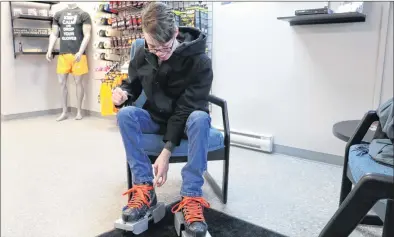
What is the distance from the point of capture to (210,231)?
4.58 feet

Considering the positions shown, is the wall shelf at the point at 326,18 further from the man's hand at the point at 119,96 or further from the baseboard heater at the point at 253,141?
the man's hand at the point at 119,96

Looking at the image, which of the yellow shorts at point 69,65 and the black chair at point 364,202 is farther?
the yellow shorts at point 69,65

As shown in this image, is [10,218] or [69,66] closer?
[10,218]

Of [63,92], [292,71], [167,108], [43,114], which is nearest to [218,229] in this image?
[167,108]

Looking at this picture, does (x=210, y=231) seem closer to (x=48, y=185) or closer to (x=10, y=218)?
(x=10, y=218)

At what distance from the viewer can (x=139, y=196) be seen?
137 cm

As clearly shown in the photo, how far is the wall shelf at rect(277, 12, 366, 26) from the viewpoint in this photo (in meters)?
2.02

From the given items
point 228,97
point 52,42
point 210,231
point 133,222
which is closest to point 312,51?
point 228,97

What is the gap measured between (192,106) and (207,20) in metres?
1.68

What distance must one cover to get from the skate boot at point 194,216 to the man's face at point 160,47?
0.62m

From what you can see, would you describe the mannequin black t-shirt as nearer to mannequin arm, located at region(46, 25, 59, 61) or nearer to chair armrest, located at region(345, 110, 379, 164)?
mannequin arm, located at region(46, 25, 59, 61)

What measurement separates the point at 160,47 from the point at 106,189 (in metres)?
0.96

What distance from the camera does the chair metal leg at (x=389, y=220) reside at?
2.77 feet

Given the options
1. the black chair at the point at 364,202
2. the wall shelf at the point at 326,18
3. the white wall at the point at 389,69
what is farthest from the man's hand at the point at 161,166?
the white wall at the point at 389,69
